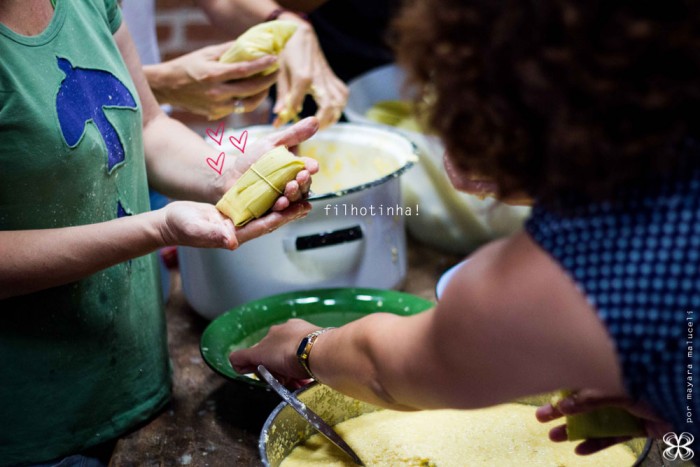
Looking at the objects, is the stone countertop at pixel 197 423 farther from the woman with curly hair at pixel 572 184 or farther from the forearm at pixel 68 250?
the woman with curly hair at pixel 572 184

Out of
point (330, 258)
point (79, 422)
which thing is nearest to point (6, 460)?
point (79, 422)

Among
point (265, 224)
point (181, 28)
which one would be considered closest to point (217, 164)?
point (265, 224)

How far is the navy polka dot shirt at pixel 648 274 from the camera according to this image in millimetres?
542

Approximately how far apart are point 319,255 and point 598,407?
23.3 inches

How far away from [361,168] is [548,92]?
0.99 metres

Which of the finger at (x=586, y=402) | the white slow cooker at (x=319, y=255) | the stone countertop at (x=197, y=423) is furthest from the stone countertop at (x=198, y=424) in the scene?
the finger at (x=586, y=402)

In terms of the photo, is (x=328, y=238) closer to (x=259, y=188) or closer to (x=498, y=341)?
(x=259, y=188)

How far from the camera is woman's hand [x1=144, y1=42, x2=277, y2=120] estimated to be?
1267 mm

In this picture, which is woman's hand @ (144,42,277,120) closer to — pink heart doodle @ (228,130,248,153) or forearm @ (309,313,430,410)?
pink heart doodle @ (228,130,248,153)

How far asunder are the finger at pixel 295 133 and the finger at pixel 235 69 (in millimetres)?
251

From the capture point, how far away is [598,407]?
738 mm

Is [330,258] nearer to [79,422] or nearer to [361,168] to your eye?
[361,168]

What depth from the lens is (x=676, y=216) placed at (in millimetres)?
544

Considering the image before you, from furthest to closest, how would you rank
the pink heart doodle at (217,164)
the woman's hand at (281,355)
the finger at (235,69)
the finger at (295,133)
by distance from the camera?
1. the finger at (235,69)
2. the pink heart doodle at (217,164)
3. the finger at (295,133)
4. the woman's hand at (281,355)
